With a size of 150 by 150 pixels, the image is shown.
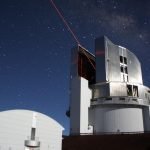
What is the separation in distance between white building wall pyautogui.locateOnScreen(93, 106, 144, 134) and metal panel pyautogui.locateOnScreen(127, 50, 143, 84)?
6059 millimetres

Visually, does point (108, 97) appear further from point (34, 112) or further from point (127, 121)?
point (34, 112)

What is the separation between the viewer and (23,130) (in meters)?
25.4

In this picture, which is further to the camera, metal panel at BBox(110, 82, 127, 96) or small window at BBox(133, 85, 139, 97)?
small window at BBox(133, 85, 139, 97)

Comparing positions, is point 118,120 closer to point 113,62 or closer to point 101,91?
point 101,91

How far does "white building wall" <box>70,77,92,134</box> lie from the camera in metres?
31.9

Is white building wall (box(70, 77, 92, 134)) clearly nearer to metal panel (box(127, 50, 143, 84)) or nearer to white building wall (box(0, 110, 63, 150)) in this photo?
white building wall (box(0, 110, 63, 150))

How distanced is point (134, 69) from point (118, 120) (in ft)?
35.5

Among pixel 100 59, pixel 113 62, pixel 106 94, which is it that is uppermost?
pixel 100 59

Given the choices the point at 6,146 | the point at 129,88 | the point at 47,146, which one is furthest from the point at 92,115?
the point at 6,146

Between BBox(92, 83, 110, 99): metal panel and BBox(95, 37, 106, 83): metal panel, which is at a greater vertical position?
BBox(95, 37, 106, 83): metal panel

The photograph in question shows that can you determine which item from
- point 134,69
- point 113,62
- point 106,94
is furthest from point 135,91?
point 113,62

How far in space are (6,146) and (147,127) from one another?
2131cm

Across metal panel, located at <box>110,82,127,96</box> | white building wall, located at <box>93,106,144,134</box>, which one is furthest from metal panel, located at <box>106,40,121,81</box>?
white building wall, located at <box>93,106,144,134</box>

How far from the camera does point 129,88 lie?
118 ft
